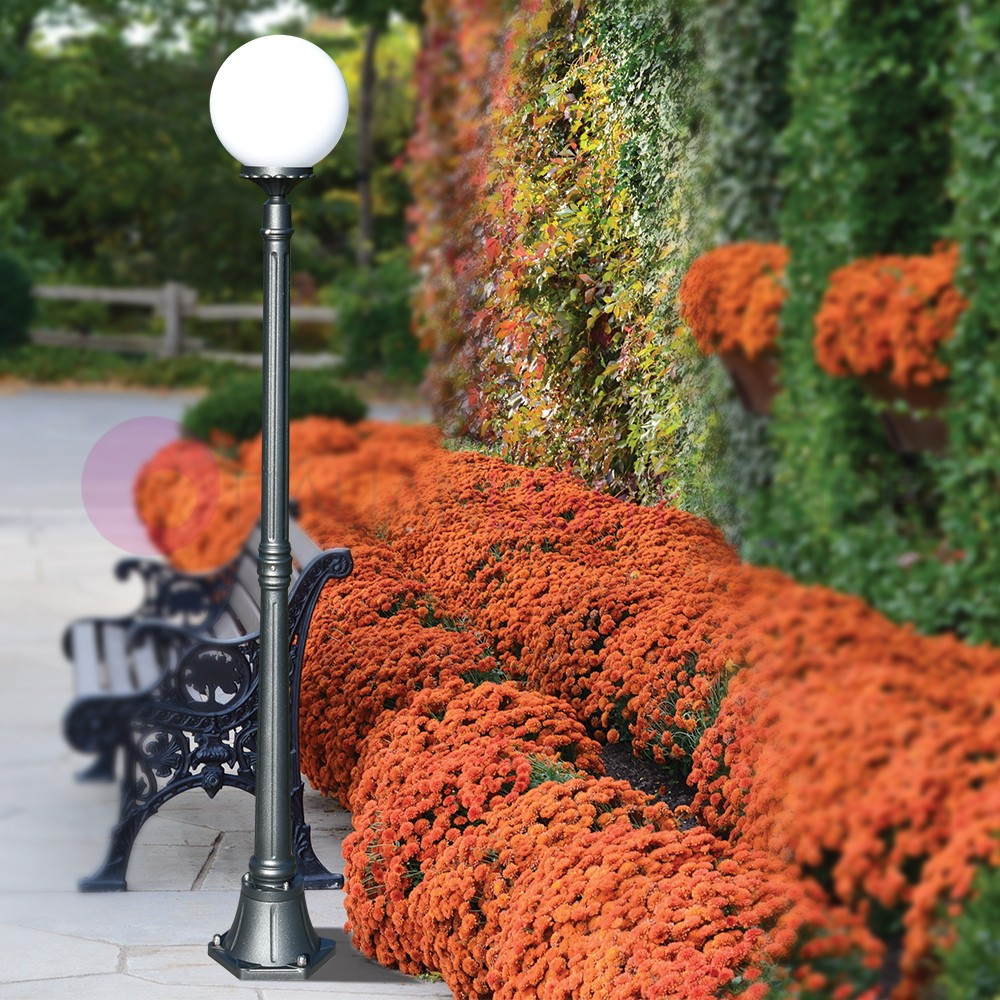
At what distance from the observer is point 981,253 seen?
1.59m

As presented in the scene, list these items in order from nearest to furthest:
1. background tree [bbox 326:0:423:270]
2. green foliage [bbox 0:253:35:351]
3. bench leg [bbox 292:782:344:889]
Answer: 1. bench leg [bbox 292:782:344:889]
2. background tree [bbox 326:0:423:270]
3. green foliage [bbox 0:253:35:351]

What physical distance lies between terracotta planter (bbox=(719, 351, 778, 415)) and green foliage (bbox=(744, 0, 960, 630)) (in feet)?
0.11

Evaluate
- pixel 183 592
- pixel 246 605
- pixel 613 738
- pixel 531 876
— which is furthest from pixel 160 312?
pixel 531 876

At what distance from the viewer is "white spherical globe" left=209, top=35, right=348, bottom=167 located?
3457 mm

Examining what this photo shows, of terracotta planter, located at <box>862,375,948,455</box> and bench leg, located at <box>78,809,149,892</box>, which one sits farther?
bench leg, located at <box>78,809,149,892</box>

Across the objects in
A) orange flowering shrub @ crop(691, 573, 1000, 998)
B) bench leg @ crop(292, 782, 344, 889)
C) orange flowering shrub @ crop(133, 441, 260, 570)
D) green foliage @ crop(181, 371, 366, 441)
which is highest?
orange flowering shrub @ crop(691, 573, 1000, 998)

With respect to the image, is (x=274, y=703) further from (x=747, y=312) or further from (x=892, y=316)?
(x=892, y=316)

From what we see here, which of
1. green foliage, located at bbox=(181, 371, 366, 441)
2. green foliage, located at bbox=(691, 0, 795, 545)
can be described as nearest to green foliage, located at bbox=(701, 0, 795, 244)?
green foliage, located at bbox=(691, 0, 795, 545)

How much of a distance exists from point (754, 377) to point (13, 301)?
20.9 m

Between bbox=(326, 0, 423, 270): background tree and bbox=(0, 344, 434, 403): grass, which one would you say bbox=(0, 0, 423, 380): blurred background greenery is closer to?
bbox=(326, 0, 423, 270): background tree

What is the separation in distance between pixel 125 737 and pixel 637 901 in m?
1.75

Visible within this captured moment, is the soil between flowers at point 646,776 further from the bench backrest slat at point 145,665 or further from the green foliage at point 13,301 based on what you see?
the green foliage at point 13,301

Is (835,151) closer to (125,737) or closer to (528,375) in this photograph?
(528,375)

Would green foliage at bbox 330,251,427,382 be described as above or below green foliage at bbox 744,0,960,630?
below
